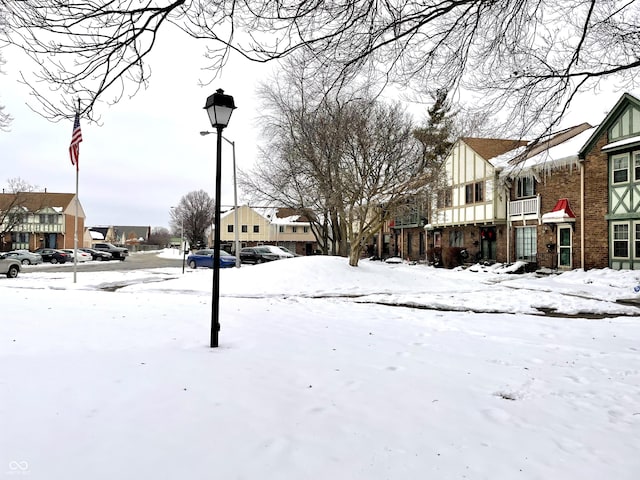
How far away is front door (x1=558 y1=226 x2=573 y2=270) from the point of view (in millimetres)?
20688

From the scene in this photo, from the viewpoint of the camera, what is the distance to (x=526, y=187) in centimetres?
2375

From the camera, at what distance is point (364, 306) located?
10492mm

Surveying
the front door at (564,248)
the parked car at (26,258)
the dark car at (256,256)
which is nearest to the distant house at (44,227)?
the parked car at (26,258)

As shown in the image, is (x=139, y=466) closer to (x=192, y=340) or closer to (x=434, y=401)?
(x=434, y=401)

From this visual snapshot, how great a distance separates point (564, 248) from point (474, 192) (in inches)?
292

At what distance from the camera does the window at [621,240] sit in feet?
60.0

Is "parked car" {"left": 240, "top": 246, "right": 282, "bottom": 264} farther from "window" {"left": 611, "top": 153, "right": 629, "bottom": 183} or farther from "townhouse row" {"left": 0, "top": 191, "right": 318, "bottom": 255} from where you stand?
"window" {"left": 611, "top": 153, "right": 629, "bottom": 183}

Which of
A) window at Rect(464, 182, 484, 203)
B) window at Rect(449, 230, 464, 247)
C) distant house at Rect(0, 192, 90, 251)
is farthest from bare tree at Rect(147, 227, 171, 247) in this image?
window at Rect(464, 182, 484, 203)

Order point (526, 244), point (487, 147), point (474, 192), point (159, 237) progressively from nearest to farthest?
point (526, 244)
point (474, 192)
point (487, 147)
point (159, 237)

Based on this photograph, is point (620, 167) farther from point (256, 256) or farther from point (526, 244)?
point (256, 256)

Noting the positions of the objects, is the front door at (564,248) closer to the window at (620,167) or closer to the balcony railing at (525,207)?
the balcony railing at (525,207)

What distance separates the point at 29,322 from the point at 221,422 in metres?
4.88

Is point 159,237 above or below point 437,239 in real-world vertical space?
above

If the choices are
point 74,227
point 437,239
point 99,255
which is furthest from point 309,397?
point 74,227
